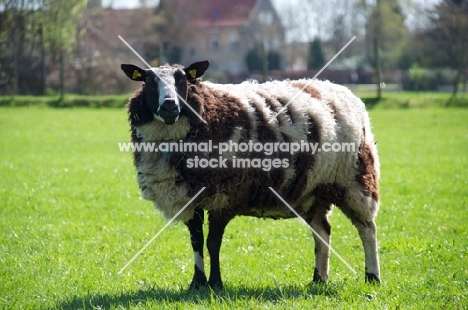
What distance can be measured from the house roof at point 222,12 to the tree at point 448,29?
2305cm

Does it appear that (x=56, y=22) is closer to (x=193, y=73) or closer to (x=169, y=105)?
(x=193, y=73)

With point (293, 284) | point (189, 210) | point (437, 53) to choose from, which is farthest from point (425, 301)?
point (437, 53)

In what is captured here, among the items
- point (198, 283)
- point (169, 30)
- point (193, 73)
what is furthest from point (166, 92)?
point (169, 30)

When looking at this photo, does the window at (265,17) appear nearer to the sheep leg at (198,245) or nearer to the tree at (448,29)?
the tree at (448,29)

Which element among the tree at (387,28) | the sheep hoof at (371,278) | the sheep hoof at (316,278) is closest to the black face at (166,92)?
the sheep hoof at (316,278)

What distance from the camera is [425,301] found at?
5.30 metres

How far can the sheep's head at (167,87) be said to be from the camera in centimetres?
569

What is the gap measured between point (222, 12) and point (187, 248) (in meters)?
63.5

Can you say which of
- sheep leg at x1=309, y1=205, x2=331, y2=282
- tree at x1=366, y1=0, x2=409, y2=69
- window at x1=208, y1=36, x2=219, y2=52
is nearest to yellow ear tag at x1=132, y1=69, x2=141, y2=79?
sheep leg at x1=309, y1=205, x2=331, y2=282

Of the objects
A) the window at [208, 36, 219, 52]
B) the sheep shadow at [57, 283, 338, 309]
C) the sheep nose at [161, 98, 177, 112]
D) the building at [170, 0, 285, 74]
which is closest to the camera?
the sheep shadow at [57, 283, 338, 309]

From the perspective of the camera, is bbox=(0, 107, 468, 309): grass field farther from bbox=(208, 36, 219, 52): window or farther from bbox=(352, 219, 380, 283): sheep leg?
bbox=(208, 36, 219, 52): window

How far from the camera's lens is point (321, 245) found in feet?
21.8

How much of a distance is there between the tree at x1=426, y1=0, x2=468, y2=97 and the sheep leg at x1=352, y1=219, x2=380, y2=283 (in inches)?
1543

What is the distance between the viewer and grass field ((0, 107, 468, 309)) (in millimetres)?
5488
